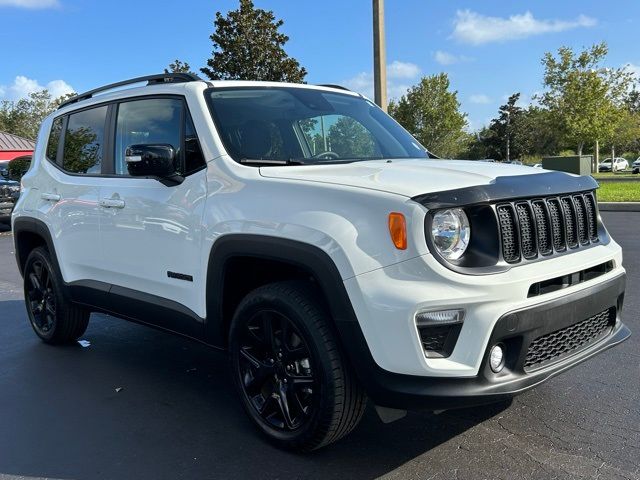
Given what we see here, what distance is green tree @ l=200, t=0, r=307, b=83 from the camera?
22406mm

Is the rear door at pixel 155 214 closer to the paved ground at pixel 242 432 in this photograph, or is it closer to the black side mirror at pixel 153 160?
the black side mirror at pixel 153 160

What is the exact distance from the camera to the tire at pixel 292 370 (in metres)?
2.70

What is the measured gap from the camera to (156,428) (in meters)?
3.41

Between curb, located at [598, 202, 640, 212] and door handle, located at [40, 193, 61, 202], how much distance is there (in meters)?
12.6

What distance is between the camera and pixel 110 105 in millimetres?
4285

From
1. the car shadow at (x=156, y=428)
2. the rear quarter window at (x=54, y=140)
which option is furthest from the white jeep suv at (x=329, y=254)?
the rear quarter window at (x=54, y=140)

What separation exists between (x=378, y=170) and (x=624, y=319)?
3.21 m

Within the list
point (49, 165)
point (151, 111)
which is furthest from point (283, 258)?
point (49, 165)

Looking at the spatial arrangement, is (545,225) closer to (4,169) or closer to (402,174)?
(402,174)

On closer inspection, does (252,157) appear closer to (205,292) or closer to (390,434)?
(205,292)

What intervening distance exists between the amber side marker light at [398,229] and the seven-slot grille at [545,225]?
446 millimetres

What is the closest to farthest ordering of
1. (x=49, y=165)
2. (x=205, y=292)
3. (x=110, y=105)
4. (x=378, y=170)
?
(x=378, y=170), (x=205, y=292), (x=110, y=105), (x=49, y=165)

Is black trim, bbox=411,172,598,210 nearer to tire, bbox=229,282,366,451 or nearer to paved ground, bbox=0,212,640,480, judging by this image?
tire, bbox=229,282,366,451

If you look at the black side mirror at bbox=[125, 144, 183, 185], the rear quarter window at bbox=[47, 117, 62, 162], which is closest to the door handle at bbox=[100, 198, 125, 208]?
the black side mirror at bbox=[125, 144, 183, 185]
